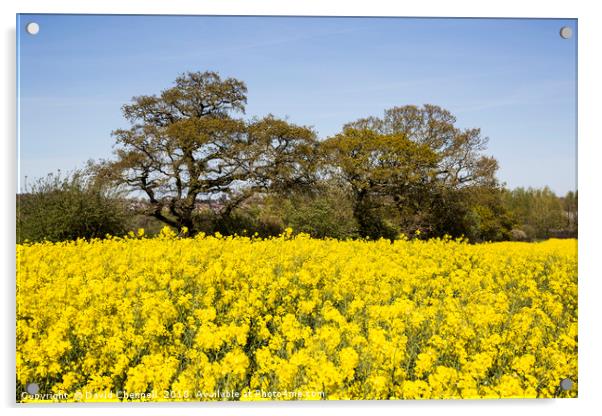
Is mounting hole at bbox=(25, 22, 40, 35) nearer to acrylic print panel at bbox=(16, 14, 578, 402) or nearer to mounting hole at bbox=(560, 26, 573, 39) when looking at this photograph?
acrylic print panel at bbox=(16, 14, 578, 402)

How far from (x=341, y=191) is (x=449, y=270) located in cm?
127

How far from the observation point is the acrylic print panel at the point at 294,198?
12.0 ft

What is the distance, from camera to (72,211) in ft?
16.1

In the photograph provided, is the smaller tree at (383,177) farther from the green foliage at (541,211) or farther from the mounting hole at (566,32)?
the mounting hole at (566,32)

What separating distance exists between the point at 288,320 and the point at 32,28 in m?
2.82

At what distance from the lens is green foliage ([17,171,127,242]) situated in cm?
442

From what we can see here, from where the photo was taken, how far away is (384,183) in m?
4.94

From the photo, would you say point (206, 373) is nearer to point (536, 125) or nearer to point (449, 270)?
point (449, 270)

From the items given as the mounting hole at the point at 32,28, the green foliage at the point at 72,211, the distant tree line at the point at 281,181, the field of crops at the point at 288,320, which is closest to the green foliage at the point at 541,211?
the distant tree line at the point at 281,181

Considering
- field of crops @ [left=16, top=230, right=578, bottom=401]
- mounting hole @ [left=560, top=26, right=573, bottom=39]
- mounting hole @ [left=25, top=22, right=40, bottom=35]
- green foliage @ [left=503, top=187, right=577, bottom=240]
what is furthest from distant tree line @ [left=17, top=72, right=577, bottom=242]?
mounting hole @ [left=560, top=26, right=573, bottom=39]

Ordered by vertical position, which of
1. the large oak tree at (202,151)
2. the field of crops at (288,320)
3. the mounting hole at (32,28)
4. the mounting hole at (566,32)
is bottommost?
the field of crops at (288,320)
